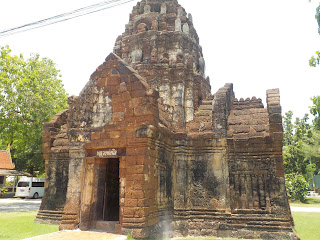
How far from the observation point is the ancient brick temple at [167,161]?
792cm

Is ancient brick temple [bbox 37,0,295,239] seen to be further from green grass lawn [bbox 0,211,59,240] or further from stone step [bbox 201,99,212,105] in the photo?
green grass lawn [bbox 0,211,59,240]

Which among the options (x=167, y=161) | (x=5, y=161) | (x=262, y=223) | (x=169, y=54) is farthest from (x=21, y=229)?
(x=5, y=161)

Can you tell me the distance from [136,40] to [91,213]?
7.55 metres

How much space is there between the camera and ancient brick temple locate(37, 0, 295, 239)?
7.92m

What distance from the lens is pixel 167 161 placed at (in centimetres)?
917

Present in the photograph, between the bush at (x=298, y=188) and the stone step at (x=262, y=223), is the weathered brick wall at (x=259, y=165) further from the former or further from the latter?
the bush at (x=298, y=188)

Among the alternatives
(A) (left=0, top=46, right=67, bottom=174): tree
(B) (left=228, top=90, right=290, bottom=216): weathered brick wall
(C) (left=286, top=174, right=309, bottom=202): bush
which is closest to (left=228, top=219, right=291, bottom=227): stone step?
(B) (left=228, top=90, right=290, bottom=216): weathered brick wall

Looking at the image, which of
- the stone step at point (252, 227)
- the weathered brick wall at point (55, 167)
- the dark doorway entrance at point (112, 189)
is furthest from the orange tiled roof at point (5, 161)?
the stone step at point (252, 227)

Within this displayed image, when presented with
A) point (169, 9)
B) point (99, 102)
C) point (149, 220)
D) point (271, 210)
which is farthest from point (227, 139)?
point (169, 9)

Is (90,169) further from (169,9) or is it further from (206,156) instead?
(169,9)

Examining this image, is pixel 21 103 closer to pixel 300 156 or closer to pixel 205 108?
pixel 205 108

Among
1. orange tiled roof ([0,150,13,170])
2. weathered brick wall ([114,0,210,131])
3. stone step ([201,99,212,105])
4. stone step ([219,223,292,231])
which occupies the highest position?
weathered brick wall ([114,0,210,131])

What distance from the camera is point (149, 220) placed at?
7.54m

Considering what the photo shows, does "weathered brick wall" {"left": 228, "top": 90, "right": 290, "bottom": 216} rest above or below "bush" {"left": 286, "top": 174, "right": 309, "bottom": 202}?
above
